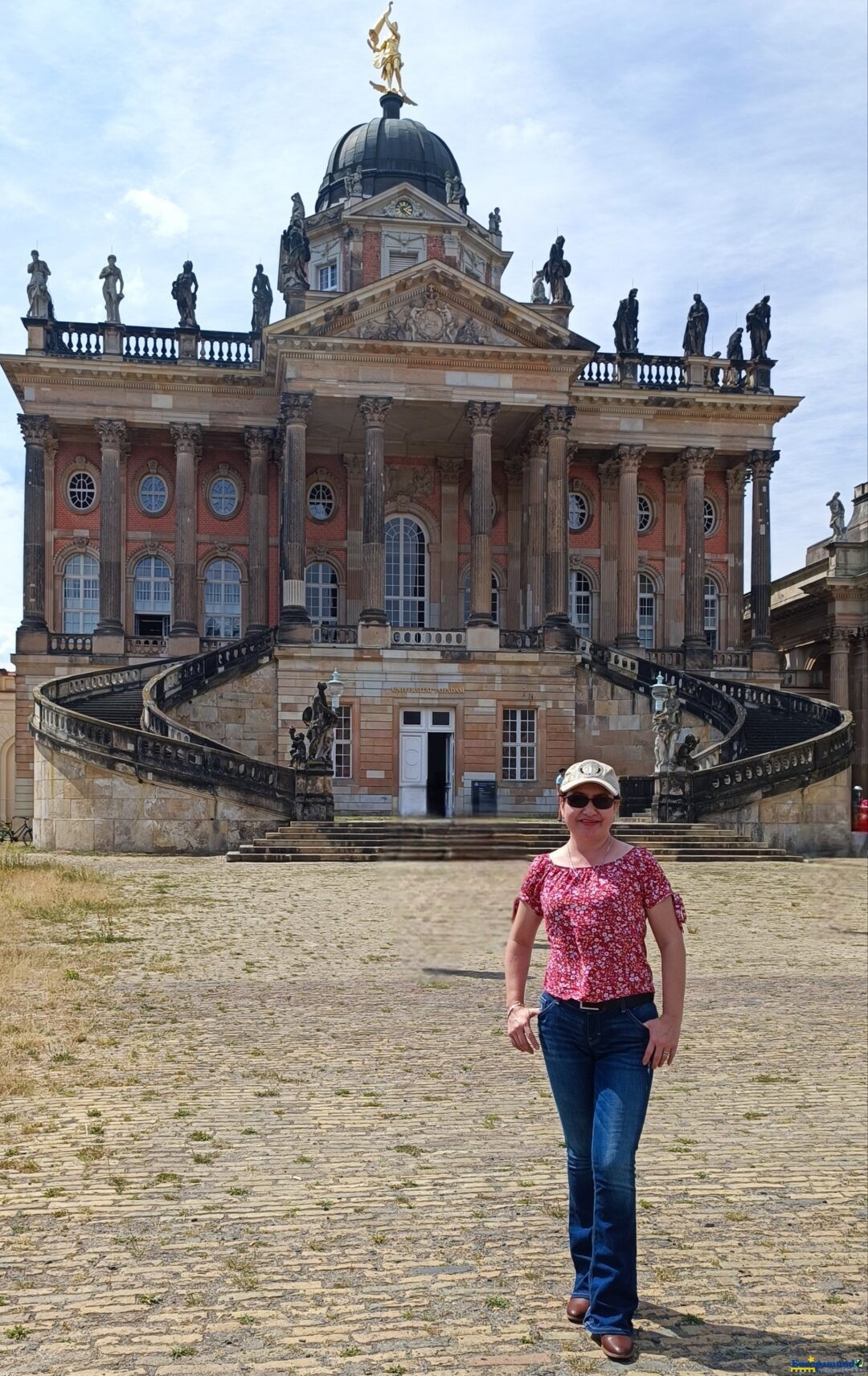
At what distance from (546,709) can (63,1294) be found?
1390 inches

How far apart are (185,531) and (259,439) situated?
156 inches

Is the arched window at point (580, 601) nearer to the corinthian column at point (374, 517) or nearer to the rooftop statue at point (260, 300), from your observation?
the corinthian column at point (374, 517)

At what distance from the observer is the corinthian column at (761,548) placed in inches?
Answer: 1901

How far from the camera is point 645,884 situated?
581 cm

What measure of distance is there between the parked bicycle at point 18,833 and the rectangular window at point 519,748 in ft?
44.8

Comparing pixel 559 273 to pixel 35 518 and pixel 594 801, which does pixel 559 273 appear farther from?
pixel 594 801

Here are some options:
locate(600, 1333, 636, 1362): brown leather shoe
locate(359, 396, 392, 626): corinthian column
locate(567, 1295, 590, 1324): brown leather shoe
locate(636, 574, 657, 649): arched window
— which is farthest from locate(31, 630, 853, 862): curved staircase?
locate(600, 1333, 636, 1362): brown leather shoe

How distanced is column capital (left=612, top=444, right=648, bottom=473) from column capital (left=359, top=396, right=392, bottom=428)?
31.9 ft

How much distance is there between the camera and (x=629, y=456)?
4803 cm

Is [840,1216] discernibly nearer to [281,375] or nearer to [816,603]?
[281,375]

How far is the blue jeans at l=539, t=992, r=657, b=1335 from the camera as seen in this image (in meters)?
5.75

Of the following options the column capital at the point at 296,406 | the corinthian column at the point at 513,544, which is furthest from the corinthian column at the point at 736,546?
the column capital at the point at 296,406

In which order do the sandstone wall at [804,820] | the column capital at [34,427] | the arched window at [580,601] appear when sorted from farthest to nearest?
the arched window at [580,601] < the column capital at [34,427] < the sandstone wall at [804,820]

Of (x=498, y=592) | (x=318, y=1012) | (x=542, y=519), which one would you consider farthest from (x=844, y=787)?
(x=318, y=1012)
